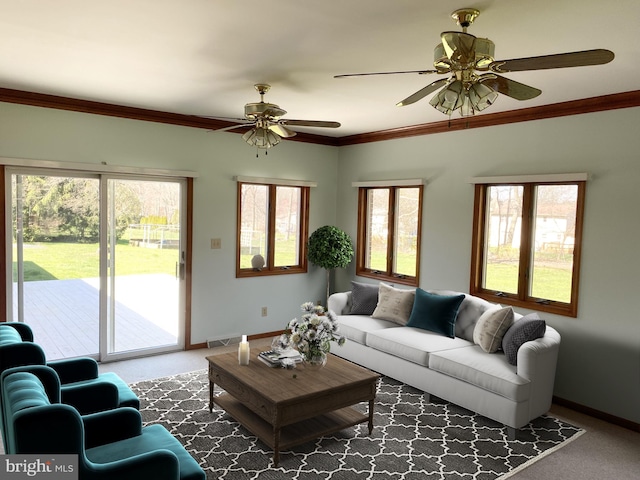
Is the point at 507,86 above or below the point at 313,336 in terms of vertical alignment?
above

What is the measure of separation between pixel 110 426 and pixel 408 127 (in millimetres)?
4349

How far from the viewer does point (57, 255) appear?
4.69m

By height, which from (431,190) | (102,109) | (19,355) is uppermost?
(102,109)

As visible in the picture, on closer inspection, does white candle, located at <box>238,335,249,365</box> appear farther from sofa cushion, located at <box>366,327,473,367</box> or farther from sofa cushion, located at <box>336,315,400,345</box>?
sofa cushion, located at <box>366,327,473,367</box>

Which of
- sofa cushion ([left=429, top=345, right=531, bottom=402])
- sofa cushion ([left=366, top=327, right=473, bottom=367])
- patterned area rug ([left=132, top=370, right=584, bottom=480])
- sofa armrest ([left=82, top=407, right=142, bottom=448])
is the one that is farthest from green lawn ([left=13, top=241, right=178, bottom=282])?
sofa cushion ([left=429, top=345, right=531, bottom=402])

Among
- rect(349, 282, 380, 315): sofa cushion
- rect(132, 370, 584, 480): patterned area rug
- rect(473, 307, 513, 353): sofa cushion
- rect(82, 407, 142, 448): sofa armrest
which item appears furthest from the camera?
rect(349, 282, 380, 315): sofa cushion

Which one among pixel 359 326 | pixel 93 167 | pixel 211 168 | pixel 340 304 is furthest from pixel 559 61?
pixel 93 167

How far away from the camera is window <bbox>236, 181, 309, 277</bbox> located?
5891 millimetres

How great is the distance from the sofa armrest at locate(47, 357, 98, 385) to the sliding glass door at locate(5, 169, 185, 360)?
5.53ft

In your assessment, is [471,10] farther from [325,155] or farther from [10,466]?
[325,155]

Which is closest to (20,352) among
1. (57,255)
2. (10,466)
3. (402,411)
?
(10,466)

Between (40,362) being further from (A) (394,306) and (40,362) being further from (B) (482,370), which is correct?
(A) (394,306)

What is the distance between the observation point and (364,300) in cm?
538

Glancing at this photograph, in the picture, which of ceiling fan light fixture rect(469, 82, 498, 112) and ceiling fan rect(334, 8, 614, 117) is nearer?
ceiling fan rect(334, 8, 614, 117)
